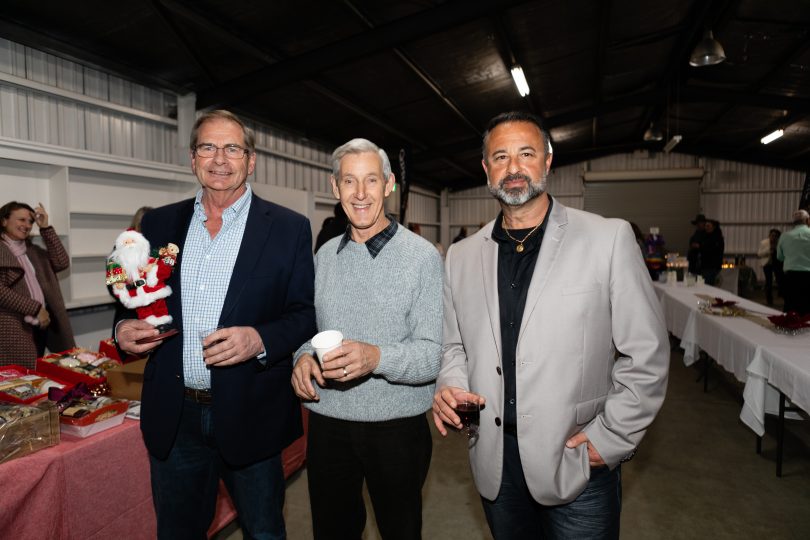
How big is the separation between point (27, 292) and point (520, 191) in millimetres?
3933

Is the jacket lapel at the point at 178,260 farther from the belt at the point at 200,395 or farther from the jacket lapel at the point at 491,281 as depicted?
the jacket lapel at the point at 491,281

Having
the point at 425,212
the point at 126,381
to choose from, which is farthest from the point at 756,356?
the point at 425,212

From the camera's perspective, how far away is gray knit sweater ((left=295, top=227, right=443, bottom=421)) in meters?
1.48

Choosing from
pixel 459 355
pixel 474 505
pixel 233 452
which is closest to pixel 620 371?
pixel 459 355

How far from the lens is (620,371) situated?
128 cm

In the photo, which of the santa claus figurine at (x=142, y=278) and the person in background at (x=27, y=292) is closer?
the santa claus figurine at (x=142, y=278)

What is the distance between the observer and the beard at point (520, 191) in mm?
1396

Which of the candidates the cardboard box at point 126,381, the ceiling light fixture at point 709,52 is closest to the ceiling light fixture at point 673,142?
the ceiling light fixture at point 709,52

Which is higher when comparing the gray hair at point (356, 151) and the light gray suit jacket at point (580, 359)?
the gray hair at point (356, 151)

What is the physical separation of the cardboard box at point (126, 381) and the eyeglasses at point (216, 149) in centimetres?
117

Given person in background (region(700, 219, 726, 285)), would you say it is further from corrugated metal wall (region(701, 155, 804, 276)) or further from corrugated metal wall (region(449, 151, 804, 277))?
corrugated metal wall (region(701, 155, 804, 276))

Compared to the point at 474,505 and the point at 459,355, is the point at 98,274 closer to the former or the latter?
the point at 474,505

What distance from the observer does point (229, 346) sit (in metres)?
1.33

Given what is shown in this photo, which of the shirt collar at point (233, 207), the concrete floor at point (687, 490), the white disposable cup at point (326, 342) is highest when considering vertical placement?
the shirt collar at point (233, 207)
